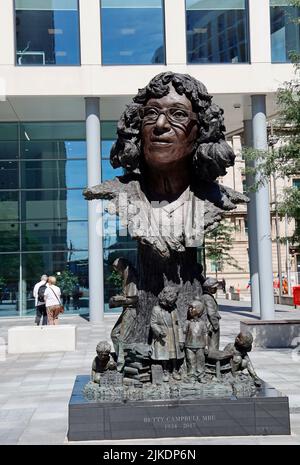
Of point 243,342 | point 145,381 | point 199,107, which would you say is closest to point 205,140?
point 199,107

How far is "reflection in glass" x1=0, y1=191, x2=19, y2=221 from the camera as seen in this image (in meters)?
26.3

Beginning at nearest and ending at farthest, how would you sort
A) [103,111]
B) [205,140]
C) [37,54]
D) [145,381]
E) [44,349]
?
[145,381], [205,140], [44,349], [37,54], [103,111]

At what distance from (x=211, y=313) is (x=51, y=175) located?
21.2 meters

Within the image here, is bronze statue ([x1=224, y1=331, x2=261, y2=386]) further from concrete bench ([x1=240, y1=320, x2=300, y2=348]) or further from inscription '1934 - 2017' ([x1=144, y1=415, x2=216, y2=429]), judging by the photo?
concrete bench ([x1=240, y1=320, x2=300, y2=348])

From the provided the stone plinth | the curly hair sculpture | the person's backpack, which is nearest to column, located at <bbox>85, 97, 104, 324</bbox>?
the person's backpack

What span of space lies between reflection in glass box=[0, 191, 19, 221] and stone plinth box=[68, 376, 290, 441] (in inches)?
840

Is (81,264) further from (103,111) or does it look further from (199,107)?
(199,107)

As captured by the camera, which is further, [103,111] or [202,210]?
[103,111]

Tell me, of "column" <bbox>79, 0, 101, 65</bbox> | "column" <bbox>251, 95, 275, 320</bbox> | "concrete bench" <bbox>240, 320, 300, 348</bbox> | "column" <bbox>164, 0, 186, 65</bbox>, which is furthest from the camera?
"column" <bbox>164, 0, 186, 65</bbox>

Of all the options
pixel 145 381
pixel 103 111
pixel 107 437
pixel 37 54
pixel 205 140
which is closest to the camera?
pixel 107 437

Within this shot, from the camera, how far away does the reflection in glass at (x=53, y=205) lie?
2634 centimetres

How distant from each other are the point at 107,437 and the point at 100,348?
0.85 meters

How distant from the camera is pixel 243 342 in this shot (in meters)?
6.20

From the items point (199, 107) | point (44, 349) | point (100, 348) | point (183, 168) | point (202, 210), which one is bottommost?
point (44, 349)
